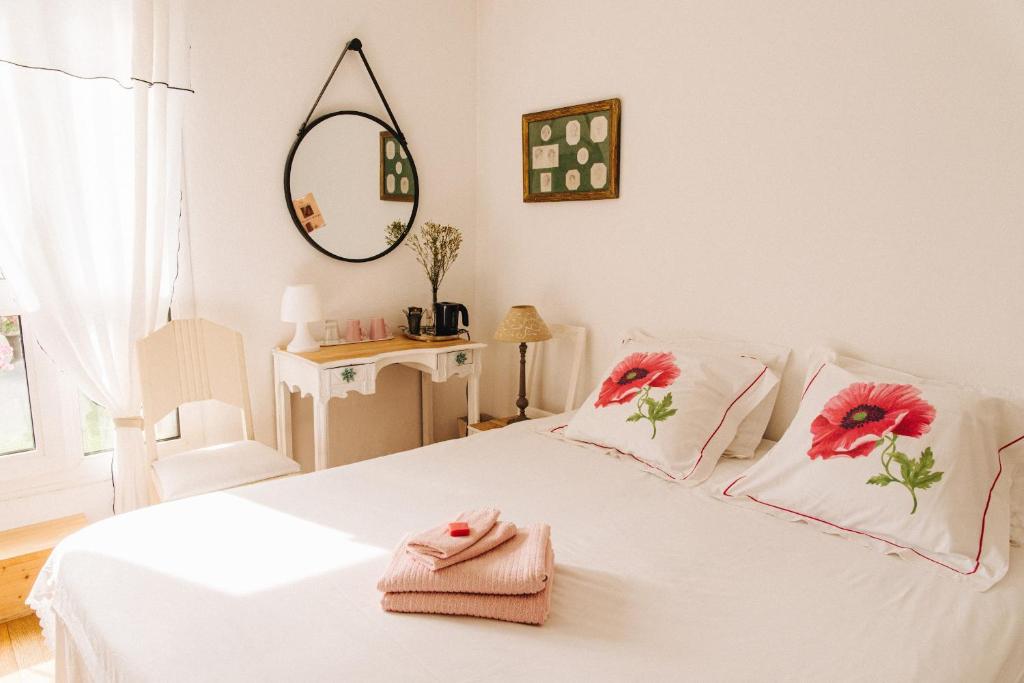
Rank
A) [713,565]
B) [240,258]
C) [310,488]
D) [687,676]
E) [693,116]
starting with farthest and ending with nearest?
1. [240,258]
2. [693,116]
3. [310,488]
4. [713,565]
5. [687,676]

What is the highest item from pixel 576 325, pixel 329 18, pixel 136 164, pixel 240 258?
pixel 329 18

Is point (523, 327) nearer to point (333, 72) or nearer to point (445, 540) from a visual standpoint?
point (333, 72)

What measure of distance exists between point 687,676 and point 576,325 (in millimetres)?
2053

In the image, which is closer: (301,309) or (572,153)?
(301,309)

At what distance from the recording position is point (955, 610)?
1.40m

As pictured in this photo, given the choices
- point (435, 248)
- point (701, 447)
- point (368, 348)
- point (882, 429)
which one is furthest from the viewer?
point (435, 248)

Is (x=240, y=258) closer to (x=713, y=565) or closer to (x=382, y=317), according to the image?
(x=382, y=317)

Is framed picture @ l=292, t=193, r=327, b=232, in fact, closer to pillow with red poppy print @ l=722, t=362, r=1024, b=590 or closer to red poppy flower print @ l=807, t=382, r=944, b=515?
pillow with red poppy print @ l=722, t=362, r=1024, b=590

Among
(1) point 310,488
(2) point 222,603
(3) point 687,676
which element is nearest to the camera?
(3) point 687,676

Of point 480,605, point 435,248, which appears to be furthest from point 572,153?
point 480,605

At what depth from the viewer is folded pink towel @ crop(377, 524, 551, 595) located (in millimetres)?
1336

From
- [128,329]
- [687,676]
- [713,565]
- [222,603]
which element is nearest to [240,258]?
[128,329]

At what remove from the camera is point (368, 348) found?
299cm

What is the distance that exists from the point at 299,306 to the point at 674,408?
1574 millimetres
